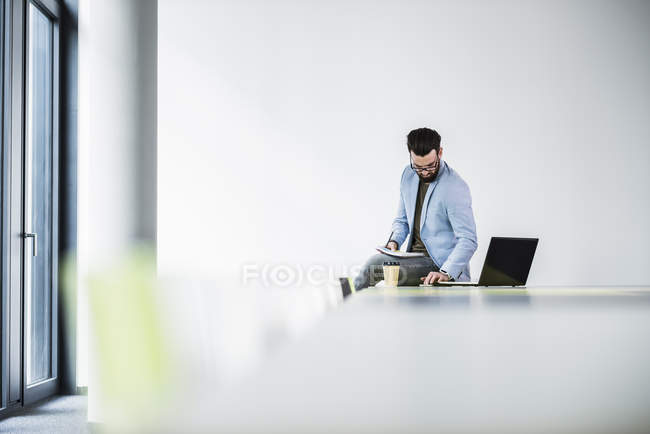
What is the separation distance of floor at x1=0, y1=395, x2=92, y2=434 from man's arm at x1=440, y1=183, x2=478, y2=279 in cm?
253

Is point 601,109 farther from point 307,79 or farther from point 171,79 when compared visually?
point 171,79

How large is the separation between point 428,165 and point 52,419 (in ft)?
10.3

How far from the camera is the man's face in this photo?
4801mm

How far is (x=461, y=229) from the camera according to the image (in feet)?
14.9

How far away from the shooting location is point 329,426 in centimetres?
19

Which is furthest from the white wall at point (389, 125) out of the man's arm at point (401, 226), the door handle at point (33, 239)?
the door handle at point (33, 239)

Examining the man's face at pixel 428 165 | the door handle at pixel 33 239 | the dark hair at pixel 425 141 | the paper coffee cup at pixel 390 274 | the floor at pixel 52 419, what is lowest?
the floor at pixel 52 419

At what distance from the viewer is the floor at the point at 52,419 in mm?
3691

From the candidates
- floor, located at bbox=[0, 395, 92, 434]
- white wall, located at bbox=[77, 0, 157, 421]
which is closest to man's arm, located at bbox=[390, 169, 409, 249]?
white wall, located at bbox=[77, 0, 157, 421]

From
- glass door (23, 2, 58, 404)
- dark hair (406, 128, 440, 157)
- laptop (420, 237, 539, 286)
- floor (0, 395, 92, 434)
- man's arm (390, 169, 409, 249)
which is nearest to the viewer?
laptop (420, 237, 539, 286)

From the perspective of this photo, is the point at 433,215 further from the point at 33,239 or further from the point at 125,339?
the point at 125,339

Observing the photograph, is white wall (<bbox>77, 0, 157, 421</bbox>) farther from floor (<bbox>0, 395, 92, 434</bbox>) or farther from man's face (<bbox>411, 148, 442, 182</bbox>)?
man's face (<bbox>411, 148, 442, 182</bbox>)

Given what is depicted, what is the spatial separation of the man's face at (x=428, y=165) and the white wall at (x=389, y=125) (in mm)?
543

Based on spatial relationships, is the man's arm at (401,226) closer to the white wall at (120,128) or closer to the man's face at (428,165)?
the man's face at (428,165)
